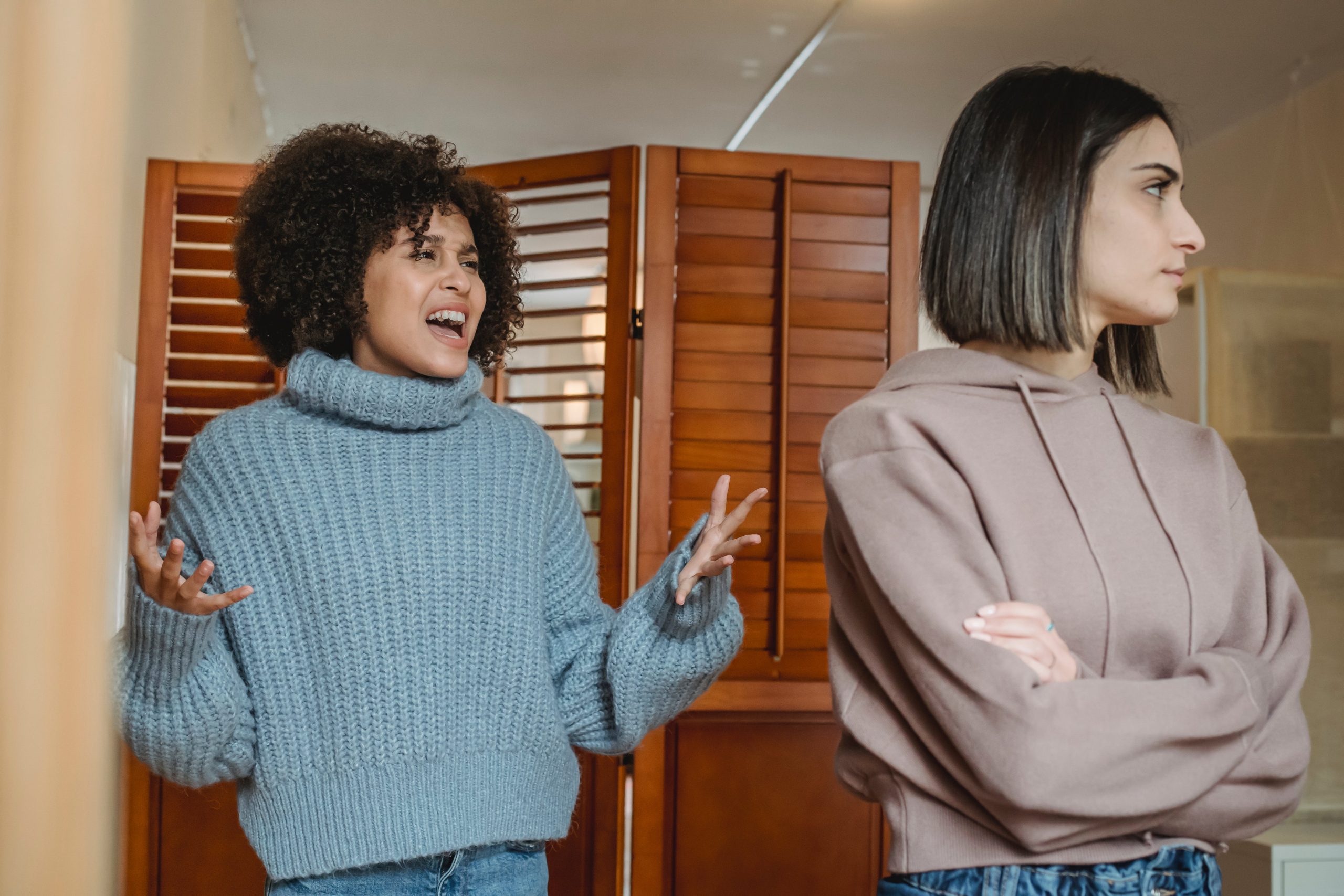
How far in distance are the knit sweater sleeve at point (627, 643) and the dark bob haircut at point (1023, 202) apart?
38 centimetres

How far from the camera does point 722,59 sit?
3473 mm

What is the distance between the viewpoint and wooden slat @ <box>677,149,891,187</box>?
212 centimetres

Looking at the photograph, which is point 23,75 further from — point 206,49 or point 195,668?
point 206,49

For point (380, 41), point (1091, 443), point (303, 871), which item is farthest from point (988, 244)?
point (380, 41)

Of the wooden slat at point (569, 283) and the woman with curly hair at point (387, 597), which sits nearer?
the woman with curly hair at point (387, 597)

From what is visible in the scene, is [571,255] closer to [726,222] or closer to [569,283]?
[569,283]

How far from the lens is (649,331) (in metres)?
2.10

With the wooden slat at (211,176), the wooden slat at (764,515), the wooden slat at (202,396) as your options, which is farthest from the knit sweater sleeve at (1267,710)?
the wooden slat at (211,176)

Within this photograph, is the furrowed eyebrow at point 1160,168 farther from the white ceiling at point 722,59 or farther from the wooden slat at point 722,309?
the white ceiling at point 722,59

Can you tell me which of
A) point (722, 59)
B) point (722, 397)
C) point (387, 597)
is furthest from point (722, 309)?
point (722, 59)

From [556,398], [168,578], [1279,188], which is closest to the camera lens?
[168,578]

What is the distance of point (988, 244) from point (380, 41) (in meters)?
2.72

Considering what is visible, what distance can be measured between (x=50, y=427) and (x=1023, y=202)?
2.61 feet

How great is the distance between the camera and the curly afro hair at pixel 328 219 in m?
1.38
